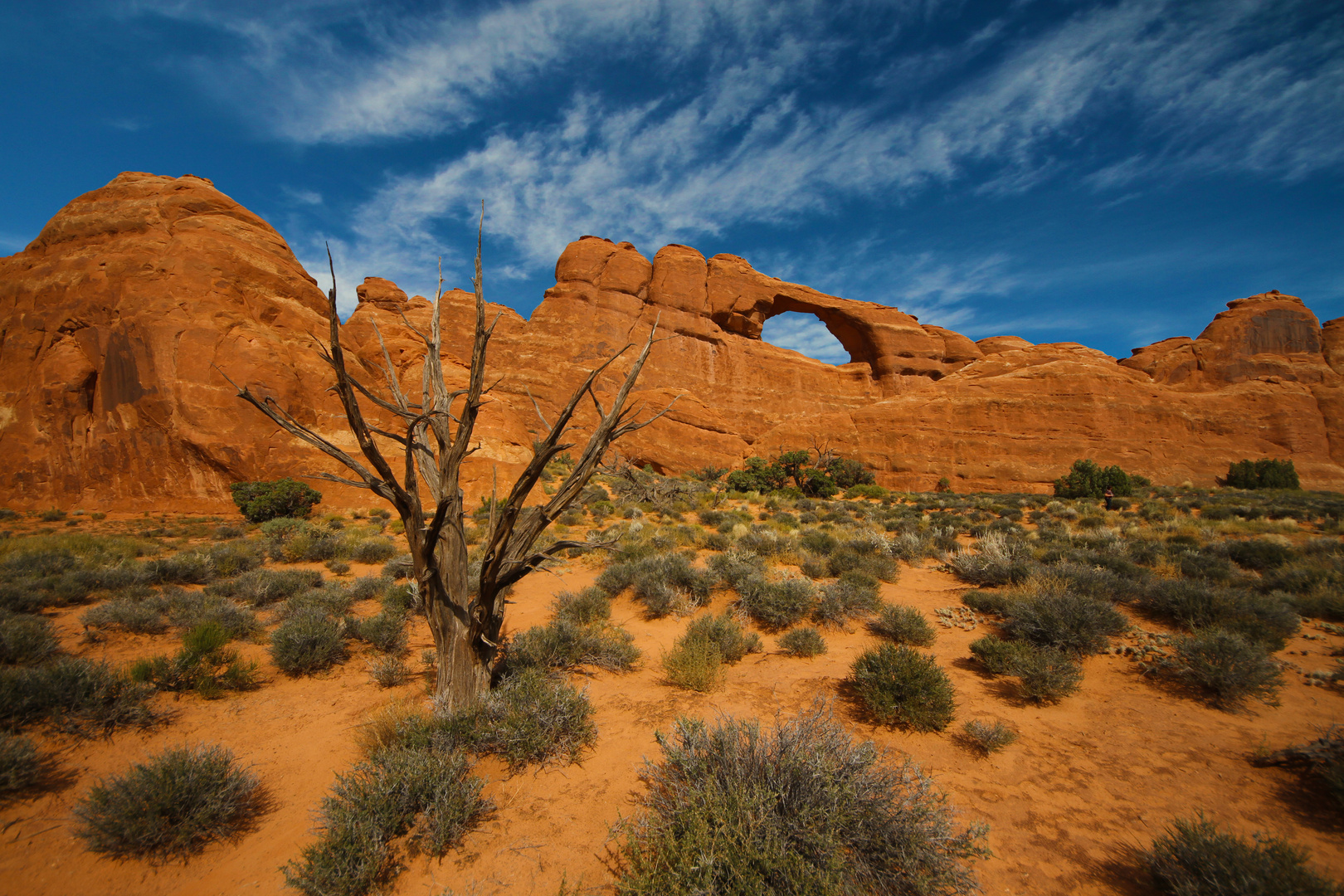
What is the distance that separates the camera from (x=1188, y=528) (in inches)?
459

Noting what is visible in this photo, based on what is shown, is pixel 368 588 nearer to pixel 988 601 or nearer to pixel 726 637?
pixel 726 637

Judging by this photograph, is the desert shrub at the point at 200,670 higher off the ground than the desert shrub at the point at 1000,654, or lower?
higher

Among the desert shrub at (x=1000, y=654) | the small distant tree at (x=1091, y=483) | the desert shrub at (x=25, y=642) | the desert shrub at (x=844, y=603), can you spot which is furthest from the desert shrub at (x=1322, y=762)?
the small distant tree at (x=1091, y=483)

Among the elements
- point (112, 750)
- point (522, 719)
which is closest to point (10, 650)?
point (112, 750)

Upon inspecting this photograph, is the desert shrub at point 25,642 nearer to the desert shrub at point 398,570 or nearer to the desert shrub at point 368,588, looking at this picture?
the desert shrub at point 368,588

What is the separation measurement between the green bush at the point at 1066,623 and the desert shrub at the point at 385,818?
5.75 m

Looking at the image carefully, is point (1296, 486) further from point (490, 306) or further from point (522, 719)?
point (490, 306)

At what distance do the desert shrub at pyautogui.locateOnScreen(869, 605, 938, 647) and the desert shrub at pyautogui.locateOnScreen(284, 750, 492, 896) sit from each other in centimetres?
485

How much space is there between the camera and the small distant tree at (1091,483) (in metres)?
24.7

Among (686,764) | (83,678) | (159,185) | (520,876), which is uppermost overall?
(159,185)

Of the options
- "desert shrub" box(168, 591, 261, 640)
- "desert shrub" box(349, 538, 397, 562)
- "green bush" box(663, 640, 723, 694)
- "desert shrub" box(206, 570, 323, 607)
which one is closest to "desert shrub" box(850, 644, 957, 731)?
"green bush" box(663, 640, 723, 694)

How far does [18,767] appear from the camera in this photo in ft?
10.2

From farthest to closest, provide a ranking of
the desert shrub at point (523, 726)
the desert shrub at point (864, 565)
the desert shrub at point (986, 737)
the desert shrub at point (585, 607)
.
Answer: the desert shrub at point (864, 565) → the desert shrub at point (585, 607) → the desert shrub at point (986, 737) → the desert shrub at point (523, 726)

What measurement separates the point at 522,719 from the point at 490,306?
133 ft
